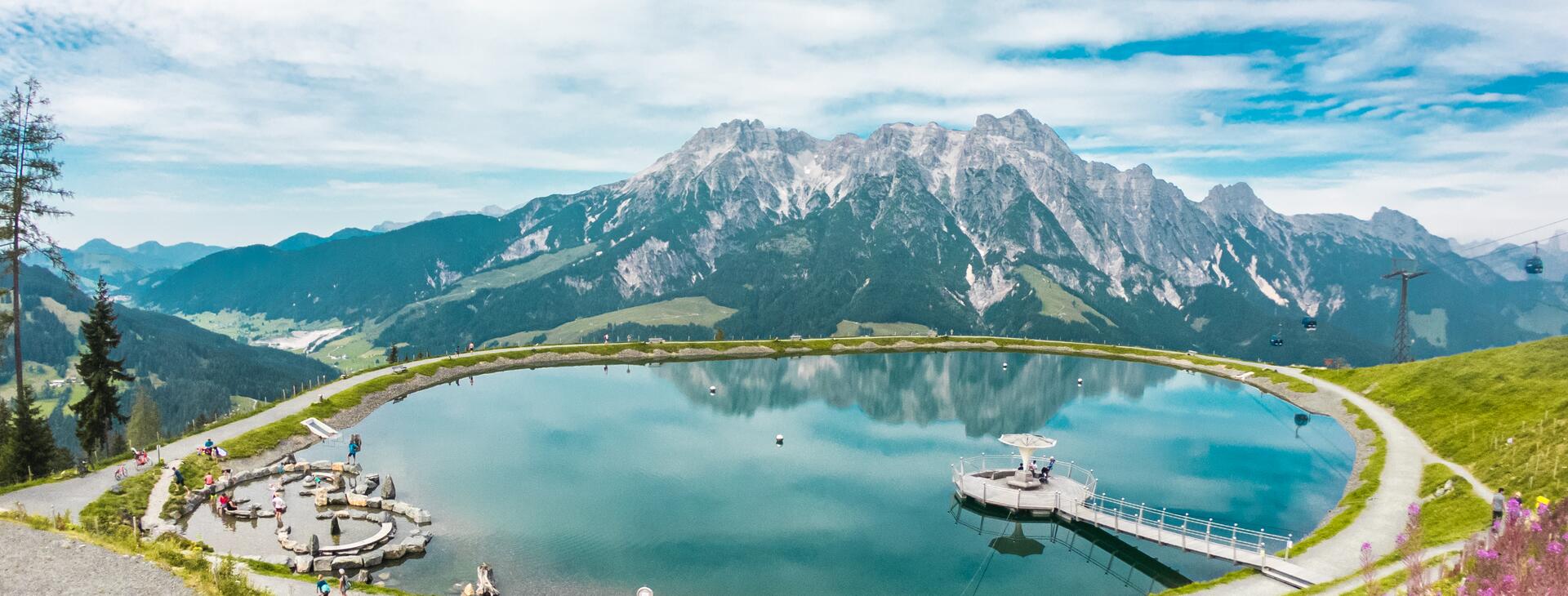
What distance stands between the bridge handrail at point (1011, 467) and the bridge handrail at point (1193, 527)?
11.3 feet

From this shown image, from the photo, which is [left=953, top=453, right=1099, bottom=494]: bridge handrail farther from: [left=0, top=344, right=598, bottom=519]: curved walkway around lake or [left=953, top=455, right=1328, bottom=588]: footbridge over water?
[left=0, top=344, right=598, bottom=519]: curved walkway around lake

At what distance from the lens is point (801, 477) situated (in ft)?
220

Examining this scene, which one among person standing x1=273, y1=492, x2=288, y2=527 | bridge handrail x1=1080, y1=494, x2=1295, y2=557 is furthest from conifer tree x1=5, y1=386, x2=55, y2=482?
bridge handrail x1=1080, y1=494, x2=1295, y2=557

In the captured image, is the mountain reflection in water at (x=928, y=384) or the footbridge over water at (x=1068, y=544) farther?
the mountain reflection in water at (x=928, y=384)

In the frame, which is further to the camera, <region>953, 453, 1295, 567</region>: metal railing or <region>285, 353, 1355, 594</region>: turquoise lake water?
<region>953, 453, 1295, 567</region>: metal railing

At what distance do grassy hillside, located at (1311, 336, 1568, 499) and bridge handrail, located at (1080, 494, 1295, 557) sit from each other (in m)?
14.6

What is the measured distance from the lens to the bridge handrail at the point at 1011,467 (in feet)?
210

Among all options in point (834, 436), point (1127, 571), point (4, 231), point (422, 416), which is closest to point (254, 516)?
point (4, 231)

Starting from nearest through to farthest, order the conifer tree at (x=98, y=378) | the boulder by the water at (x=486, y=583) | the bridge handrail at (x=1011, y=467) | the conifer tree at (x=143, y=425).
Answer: the boulder by the water at (x=486, y=583), the bridge handrail at (x=1011, y=467), the conifer tree at (x=98, y=378), the conifer tree at (x=143, y=425)

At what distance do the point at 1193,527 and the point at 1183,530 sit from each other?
5.36m

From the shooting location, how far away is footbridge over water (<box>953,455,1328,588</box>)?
44.7 metres

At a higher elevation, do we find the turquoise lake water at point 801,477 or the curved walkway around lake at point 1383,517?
the curved walkway around lake at point 1383,517

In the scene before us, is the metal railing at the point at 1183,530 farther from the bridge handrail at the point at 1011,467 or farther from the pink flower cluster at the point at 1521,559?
the pink flower cluster at the point at 1521,559

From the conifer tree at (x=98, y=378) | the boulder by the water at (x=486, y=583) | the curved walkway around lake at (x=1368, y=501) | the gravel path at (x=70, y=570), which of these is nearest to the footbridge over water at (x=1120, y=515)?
the curved walkway around lake at (x=1368, y=501)
